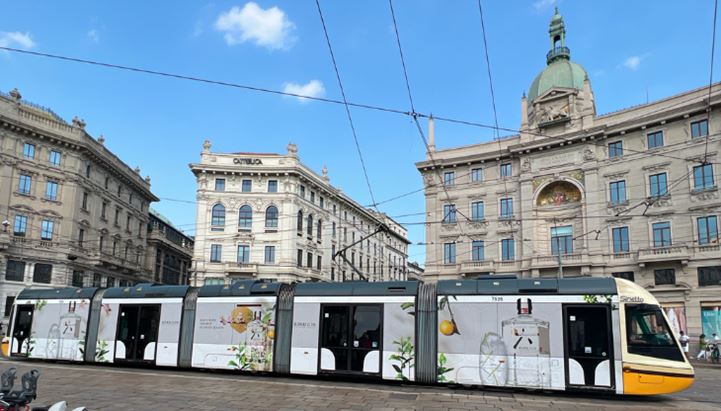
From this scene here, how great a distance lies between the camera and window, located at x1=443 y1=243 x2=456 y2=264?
133ft

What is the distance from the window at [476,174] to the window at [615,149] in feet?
30.8

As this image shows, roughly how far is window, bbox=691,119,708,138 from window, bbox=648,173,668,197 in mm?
2957

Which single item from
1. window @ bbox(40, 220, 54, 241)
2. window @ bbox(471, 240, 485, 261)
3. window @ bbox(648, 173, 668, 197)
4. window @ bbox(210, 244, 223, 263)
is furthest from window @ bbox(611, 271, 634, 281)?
window @ bbox(40, 220, 54, 241)

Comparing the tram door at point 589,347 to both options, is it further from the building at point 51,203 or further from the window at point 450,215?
the building at point 51,203

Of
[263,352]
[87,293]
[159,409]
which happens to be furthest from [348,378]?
[87,293]

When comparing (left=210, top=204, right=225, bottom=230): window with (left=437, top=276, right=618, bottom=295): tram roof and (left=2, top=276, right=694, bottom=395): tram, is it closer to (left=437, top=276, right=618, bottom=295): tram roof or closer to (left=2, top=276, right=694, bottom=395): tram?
(left=2, top=276, right=694, bottom=395): tram

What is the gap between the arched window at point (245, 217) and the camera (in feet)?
159

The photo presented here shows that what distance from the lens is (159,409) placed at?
9961mm

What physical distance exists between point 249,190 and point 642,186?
1294 inches

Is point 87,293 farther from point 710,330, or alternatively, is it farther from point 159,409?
point 710,330

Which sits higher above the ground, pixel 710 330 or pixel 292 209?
pixel 292 209

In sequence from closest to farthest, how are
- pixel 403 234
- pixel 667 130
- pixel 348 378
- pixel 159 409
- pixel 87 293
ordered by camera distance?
pixel 159 409
pixel 348 378
pixel 87 293
pixel 667 130
pixel 403 234

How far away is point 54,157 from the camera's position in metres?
42.9

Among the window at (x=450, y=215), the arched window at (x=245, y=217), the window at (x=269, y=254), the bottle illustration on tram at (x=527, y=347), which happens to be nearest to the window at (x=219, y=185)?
the arched window at (x=245, y=217)
